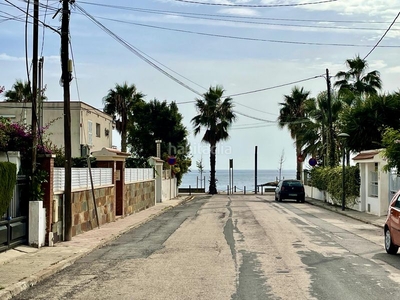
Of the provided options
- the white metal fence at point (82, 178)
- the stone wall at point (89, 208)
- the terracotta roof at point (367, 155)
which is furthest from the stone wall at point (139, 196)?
the terracotta roof at point (367, 155)

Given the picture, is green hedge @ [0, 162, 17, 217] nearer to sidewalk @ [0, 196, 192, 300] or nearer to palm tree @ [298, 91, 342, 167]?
sidewalk @ [0, 196, 192, 300]

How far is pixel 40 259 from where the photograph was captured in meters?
12.3

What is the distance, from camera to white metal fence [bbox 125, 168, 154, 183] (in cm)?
2684

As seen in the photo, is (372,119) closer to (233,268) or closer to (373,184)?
(373,184)

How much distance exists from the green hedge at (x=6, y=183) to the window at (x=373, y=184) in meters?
18.8

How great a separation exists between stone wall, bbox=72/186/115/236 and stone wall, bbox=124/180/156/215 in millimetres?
3376

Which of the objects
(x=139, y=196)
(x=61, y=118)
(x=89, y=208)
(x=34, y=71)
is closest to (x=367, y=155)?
(x=139, y=196)

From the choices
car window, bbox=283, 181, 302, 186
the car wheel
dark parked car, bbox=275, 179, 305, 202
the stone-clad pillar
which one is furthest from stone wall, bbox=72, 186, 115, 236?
car window, bbox=283, 181, 302, 186

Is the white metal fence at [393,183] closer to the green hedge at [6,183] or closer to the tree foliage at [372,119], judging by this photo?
the tree foliage at [372,119]

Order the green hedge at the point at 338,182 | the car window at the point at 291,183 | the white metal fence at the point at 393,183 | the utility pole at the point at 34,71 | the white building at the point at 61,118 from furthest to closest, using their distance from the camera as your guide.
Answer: the car window at the point at 291,183
the white building at the point at 61,118
the green hedge at the point at 338,182
the white metal fence at the point at 393,183
the utility pole at the point at 34,71

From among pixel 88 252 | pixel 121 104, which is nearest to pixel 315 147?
pixel 121 104

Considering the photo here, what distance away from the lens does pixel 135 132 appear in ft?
185

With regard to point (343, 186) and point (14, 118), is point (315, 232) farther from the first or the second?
point (14, 118)

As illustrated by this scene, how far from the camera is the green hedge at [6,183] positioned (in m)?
11.6
